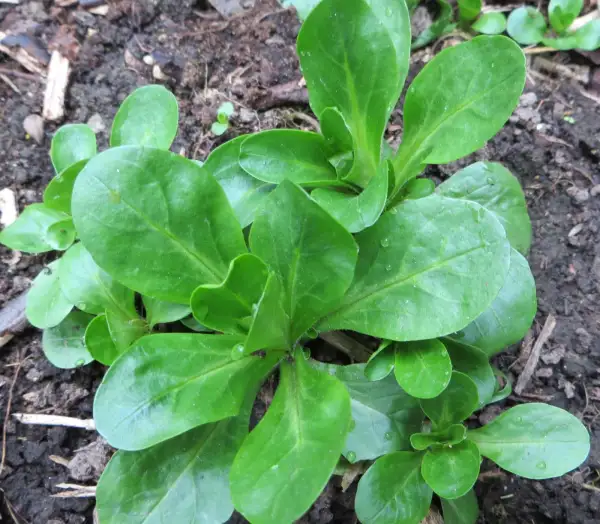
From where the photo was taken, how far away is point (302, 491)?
105cm

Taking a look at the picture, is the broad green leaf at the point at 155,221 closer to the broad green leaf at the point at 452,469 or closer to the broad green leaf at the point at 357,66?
the broad green leaf at the point at 357,66

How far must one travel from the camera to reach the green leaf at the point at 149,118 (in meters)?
1.55

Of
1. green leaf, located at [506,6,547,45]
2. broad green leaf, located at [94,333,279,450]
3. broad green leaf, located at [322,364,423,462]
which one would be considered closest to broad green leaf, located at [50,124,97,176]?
broad green leaf, located at [94,333,279,450]

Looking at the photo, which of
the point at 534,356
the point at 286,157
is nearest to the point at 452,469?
the point at 534,356

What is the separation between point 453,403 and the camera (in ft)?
4.24

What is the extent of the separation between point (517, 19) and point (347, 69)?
3.22 ft

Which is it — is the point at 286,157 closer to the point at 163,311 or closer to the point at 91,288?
the point at 163,311

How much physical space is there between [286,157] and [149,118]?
1.40ft

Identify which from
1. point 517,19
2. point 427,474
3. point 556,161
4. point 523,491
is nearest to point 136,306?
point 427,474

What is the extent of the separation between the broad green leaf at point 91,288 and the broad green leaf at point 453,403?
0.83m

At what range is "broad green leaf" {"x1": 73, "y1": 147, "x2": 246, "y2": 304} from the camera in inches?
47.5

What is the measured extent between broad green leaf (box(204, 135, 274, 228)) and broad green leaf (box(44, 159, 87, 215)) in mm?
340

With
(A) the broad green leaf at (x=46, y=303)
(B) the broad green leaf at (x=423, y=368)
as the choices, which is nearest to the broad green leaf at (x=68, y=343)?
(A) the broad green leaf at (x=46, y=303)

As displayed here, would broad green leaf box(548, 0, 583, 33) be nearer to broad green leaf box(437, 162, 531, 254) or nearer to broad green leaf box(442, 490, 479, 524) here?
broad green leaf box(437, 162, 531, 254)
